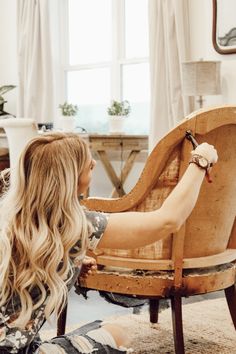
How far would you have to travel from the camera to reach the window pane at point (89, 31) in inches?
225

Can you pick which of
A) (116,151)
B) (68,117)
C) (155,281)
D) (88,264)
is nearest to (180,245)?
(155,281)

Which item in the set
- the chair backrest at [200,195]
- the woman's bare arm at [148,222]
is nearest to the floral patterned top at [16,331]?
the woman's bare arm at [148,222]

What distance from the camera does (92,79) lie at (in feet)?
19.2

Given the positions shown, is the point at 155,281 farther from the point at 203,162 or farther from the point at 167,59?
A: the point at 167,59

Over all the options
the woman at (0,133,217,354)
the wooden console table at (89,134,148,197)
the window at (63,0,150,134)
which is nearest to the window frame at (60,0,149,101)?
the window at (63,0,150,134)

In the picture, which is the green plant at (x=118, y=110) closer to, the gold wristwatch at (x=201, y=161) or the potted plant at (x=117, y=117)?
the potted plant at (x=117, y=117)

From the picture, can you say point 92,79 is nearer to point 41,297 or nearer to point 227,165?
point 227,165

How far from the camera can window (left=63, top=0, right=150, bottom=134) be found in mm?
5402

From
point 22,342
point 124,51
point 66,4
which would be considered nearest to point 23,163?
point 22,342

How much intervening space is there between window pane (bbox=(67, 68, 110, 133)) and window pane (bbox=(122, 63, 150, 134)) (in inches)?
11.0

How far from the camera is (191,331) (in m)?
2.65

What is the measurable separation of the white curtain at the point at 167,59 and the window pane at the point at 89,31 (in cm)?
118

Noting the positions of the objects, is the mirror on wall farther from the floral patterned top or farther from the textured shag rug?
the floral patterned top

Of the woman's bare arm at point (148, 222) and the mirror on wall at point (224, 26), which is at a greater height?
the mirror on wall at point (224, 26)
